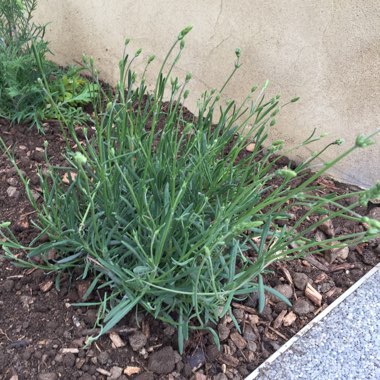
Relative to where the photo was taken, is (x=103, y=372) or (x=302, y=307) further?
(x=302, y=307)

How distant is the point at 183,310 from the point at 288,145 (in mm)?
1036

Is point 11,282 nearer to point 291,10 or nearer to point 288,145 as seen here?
point 288,145

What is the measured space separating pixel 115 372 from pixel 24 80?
1358 mm

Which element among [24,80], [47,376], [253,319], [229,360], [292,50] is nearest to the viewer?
[47,376]

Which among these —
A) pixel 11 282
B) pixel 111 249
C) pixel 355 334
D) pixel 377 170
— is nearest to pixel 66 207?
pixel 111 249

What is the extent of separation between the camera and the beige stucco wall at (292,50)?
1.72m

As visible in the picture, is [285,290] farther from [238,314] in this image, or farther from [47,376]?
[47,376]

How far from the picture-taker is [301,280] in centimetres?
152

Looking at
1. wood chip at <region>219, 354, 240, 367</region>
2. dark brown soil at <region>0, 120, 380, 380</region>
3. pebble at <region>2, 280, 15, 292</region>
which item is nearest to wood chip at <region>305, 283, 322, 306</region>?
dark brown soil at <region>0, 120, 380, 380</region>

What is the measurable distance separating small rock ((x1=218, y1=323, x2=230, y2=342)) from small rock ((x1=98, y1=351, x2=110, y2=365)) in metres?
0.32

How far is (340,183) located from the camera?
1955 millimetres

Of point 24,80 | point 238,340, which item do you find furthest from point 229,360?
point 24,80

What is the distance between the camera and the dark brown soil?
3.95 feet

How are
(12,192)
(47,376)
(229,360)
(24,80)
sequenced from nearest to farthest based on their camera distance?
(47,376) → (229,360) → (12,192) → (24,80)
